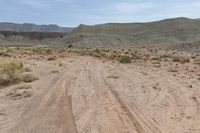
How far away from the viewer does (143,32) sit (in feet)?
427

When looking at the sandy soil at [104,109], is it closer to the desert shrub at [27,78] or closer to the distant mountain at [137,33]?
the desert shrub at [27,78]

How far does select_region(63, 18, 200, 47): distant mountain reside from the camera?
114812mm

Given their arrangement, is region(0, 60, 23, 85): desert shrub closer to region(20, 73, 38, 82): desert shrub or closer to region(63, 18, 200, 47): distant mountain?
region(20, 73, 38, 82): desert shrub

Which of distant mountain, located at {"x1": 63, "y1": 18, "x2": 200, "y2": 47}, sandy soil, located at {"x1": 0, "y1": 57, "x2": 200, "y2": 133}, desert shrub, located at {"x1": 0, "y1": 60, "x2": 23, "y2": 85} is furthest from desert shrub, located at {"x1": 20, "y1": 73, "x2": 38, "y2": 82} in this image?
distant mountain, located at {"x1": 63, "y1": 18, "x2": 200, "y2": 47}

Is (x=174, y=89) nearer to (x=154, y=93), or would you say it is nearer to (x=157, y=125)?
(x=154, y=93)

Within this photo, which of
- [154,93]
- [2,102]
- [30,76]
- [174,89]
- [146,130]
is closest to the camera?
[146,130]

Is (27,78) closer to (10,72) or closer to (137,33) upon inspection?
(10,72)

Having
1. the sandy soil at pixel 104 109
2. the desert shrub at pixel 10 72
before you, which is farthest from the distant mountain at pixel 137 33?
the sandy soil at pixel 104 109

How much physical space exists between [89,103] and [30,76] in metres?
9.43

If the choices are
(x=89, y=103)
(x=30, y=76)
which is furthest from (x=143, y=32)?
(x=89, y=103)

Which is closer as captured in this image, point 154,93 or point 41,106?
point 41,106

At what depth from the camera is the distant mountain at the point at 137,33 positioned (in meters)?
115

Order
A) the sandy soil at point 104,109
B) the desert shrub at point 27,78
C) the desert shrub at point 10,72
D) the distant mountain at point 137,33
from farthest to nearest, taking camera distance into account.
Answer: the distant mountain at point 137,33 < the desert shrub at point 27,78 < the desert shrub at point 10,72 < the sandy soil at point 104,109

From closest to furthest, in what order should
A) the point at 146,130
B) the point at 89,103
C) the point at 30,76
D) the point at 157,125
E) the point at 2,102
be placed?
the point at 146,130
the point at 157,125
the point at 89,103
the point at 2,102
the point at 30,76
